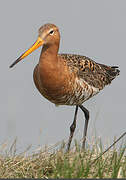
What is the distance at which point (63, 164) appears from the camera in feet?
18.2

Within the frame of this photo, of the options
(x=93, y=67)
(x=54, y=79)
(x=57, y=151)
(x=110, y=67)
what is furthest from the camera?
(x=110, y=67)

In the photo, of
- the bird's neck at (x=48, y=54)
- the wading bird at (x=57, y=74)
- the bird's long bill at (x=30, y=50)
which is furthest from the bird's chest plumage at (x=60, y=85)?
the bird's long bill at (x=30, y=50)

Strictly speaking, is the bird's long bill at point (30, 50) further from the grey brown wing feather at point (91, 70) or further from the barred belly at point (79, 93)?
the barred belly at point (79, 93)

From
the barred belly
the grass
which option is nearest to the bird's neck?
the barred belly

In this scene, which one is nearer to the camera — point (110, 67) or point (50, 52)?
point (50, 52)

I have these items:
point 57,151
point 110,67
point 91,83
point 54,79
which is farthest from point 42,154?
point 110,67

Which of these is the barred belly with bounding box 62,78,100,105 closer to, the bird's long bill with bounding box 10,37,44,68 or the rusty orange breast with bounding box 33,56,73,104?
the rusty orange breast with bounding box 33,56,73,104

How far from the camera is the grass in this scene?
542 cm

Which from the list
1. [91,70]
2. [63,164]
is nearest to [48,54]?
[91,70]

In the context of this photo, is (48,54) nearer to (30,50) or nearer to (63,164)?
(30,50)

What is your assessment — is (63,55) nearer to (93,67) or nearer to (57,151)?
(93,67)

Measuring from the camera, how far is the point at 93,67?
832cm

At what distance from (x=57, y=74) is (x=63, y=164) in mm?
1946

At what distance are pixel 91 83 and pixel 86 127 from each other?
3.62 feet
